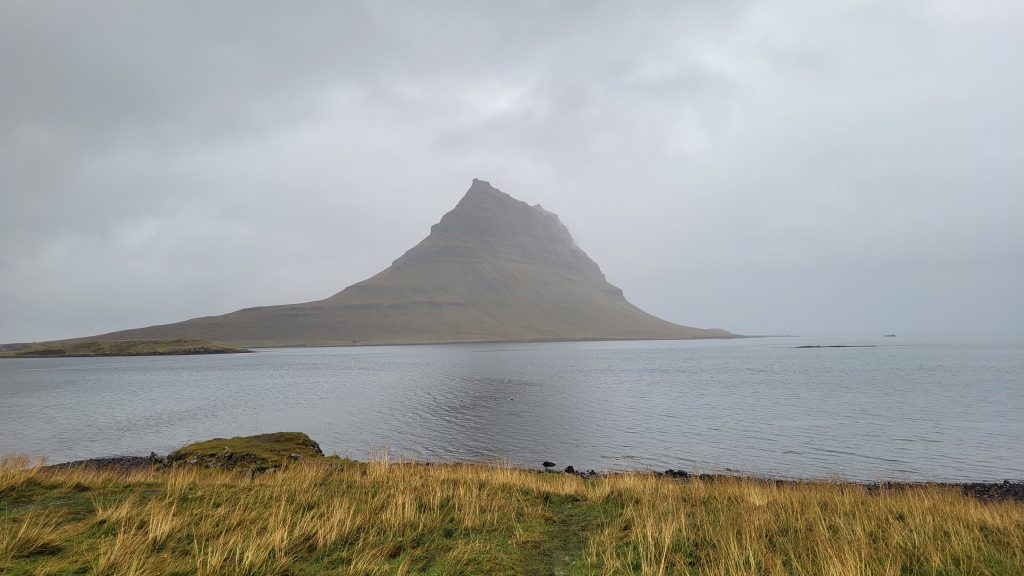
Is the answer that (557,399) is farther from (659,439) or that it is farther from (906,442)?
(906,442)

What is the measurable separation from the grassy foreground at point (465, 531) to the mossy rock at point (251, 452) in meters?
5.78

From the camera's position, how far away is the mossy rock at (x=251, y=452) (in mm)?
18750

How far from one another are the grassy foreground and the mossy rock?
5781mm

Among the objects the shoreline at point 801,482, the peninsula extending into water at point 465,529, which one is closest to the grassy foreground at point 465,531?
the peninsula extending into water at point 465,529

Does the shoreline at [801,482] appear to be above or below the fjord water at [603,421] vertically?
above

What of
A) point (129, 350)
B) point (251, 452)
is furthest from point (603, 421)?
point (129, 350)

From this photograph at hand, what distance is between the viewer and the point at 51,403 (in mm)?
47375

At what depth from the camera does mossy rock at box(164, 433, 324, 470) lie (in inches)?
738

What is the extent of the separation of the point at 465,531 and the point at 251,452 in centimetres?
1468

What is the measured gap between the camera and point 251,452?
20.0 metres

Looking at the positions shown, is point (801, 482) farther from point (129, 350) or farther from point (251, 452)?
point (129, 350)

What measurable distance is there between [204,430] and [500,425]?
67.3ft

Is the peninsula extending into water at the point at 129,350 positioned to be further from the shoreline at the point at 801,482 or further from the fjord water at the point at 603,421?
the shoreline at the point at 801,482

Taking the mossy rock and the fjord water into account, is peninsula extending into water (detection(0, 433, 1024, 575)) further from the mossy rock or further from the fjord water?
the fjord water
